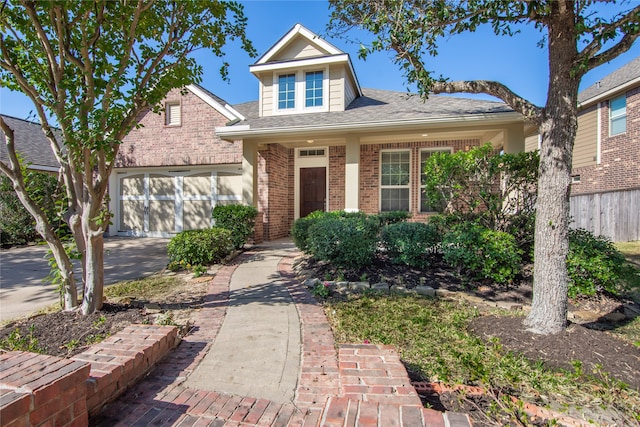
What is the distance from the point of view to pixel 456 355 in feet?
9.00

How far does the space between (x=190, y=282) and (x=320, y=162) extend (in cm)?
629

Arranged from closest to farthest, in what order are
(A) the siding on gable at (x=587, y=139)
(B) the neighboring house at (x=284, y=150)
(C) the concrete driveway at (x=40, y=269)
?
(C) the concrete driveway at (x=40, y=269) < (B) the neighboring house at (x=284, y=150) < (A) the siding on gable at (x=587, y=139)

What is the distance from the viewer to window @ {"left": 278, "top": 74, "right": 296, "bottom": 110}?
31.9 feet

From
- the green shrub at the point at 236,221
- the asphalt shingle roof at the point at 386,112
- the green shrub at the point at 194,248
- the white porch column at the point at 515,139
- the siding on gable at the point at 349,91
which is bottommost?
the green shrub at the point at 194,248

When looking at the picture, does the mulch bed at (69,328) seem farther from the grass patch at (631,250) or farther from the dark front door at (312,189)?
the grass patch at (631,250)

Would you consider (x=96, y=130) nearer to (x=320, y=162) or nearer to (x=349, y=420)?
(x=349, y=420)

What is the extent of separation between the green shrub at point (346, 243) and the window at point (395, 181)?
15.3 ft

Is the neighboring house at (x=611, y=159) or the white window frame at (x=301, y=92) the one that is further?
the neighboring house at (x=611, y=159)

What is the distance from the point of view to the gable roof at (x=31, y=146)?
11562mm

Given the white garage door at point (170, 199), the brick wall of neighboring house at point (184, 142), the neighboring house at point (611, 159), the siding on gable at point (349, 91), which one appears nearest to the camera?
the siding on gable at point (349, 91)

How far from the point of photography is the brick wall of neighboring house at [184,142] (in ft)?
33.4

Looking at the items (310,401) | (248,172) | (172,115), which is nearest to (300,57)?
(248,172)

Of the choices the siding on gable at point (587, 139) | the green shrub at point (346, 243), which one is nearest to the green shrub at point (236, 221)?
the green shrub at point (346, 243)

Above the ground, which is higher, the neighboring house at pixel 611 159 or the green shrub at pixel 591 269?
the neighboring house at pixel 611 159
